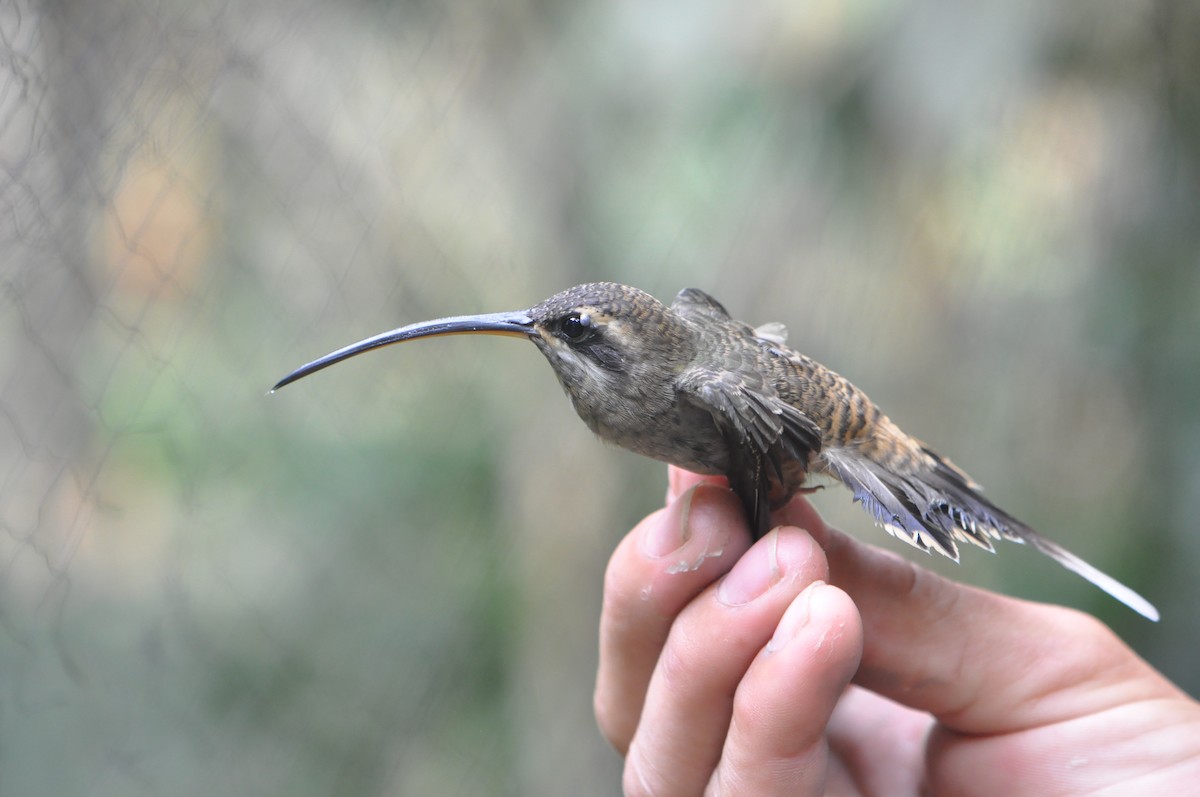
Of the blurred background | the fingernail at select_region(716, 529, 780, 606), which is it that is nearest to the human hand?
the fingernail at select_region(716, 529, 780, 606)

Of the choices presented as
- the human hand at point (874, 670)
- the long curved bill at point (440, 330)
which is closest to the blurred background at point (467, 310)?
the long curved bill at point (440, 330)

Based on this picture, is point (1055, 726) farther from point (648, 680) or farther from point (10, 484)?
point (10, 484)

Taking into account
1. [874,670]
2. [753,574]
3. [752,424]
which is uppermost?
[752,424]

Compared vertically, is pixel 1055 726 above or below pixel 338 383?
below

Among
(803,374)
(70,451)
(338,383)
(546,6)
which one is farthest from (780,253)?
(70,451)

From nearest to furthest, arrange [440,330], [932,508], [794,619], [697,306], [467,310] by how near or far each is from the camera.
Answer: [794,619] < [440,330] < [932,508] < [697,306] < [467,310]

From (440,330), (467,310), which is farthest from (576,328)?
(467,310)

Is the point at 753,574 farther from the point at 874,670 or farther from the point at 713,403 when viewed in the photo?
the point at 874,670
